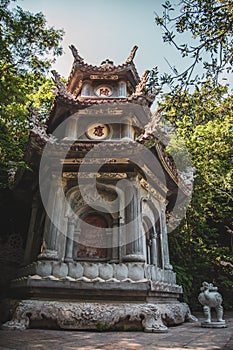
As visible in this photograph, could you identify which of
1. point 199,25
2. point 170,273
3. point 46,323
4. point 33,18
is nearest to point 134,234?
point 170,273

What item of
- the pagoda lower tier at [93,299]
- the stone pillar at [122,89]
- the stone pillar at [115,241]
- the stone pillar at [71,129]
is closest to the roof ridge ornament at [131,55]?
the stone pillar at [122,89]

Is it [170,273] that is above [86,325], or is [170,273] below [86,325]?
above

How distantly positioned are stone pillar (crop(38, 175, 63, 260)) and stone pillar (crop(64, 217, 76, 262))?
1.32ft

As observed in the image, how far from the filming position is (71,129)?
34.1 ft

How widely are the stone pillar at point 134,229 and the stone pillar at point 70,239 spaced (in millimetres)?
1633

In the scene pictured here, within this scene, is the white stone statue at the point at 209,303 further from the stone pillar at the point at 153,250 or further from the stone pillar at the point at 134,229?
the stone pillar at the point at 153,250

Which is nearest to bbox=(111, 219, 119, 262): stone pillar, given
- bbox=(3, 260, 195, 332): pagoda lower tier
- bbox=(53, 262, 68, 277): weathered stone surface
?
bbox=(3, 260, 195, 332): pagoda lower tier

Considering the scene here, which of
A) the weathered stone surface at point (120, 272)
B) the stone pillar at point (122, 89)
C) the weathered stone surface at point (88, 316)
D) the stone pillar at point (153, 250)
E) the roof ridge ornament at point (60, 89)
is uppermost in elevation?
the stone pillar at point (122, 89)

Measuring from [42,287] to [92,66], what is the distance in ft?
30.6

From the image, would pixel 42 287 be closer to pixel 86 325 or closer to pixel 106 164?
pixel 86 325

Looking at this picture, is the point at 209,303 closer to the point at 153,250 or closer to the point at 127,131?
the point at 153,250

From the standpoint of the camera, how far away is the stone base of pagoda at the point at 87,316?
6156 millimetres

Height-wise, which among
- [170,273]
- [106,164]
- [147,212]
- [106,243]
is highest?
Answer: [106,164]

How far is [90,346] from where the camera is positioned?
446cm
